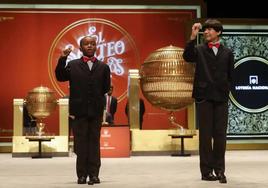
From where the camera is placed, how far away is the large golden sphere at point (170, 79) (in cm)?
914

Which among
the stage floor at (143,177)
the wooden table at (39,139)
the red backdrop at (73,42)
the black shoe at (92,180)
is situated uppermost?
the red backdrop at (73,42)

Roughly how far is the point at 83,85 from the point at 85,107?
0.20 metres

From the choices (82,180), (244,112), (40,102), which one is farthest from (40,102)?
(82,180)

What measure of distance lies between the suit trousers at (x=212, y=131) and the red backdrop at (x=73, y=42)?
275 inches

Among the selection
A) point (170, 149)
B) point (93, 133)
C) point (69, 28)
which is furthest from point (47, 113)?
point (93, 133)

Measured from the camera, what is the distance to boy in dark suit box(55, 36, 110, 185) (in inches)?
204

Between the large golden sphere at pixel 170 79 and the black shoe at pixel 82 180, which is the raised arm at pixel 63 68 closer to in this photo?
the black shoe at pixel 82 180

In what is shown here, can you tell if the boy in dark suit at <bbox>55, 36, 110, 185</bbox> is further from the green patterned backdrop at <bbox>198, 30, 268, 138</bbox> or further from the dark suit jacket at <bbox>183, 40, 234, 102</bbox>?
the green patterned backdrop at <bbox>198, 30, 268, 138</bbox>

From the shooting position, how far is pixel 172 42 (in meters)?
12.4

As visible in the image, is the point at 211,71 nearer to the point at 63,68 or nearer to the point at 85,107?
the point at 85,107

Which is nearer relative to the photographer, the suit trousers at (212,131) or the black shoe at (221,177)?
the black shoe at (221,177)

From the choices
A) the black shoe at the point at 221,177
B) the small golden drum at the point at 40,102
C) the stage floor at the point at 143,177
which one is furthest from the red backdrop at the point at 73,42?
the black shoe at the point at 221,177

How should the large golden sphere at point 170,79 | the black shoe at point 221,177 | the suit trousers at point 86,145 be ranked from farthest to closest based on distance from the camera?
the large golden sphere at point 170,79 < the suit trousers at point 86,145 < the black shoe at point 221,177

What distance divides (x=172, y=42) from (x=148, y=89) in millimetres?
3235
